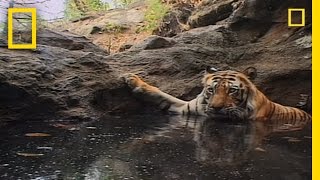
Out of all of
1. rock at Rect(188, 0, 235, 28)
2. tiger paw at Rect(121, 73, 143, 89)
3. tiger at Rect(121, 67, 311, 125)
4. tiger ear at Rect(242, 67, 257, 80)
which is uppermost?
rock at Rect(188, 0, 235, 28)

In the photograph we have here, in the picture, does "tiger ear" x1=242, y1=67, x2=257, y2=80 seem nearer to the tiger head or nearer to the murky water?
the tiger head

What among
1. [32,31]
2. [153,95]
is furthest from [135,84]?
[32,31]

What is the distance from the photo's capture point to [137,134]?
309 cm

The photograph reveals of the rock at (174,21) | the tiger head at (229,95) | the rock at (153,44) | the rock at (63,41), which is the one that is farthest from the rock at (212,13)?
the tiger head at (229,95)

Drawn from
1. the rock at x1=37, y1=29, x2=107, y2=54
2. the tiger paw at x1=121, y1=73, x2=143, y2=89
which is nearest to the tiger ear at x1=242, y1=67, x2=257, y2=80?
the tiger paw at x1=121, y1=73, x2=143, y2=89

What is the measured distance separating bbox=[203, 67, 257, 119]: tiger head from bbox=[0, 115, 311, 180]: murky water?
0.47 metres

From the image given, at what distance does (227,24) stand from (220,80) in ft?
7.23

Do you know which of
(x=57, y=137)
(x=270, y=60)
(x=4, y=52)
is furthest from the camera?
(x=270, y=60)

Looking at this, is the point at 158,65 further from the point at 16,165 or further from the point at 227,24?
the point at 16,165

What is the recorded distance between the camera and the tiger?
4.16 metres

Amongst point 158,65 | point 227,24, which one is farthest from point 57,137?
point 227,24

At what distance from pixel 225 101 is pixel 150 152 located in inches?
70.0

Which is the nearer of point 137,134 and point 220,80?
point 137,134

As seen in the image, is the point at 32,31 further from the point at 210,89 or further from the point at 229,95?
the point at 229,95
